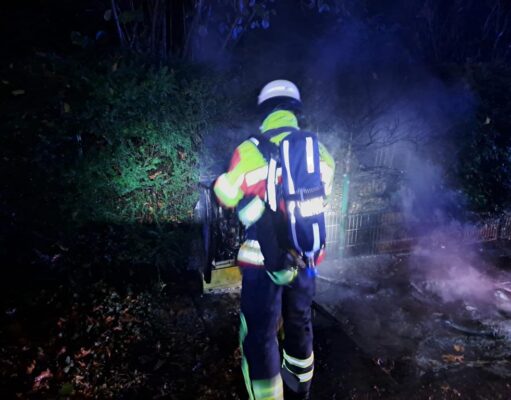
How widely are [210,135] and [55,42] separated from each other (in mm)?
5284

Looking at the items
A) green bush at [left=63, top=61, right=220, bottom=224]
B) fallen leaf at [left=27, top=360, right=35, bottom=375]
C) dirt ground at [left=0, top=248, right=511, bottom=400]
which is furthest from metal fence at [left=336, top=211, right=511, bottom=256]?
fallen leaf at [left=27, top=360, right=35, bottom=375]

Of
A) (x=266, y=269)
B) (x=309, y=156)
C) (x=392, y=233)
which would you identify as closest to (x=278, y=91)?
(x=309, y=156)

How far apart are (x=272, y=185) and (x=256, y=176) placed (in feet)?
0.62

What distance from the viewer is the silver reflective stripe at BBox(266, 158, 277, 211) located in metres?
2.75

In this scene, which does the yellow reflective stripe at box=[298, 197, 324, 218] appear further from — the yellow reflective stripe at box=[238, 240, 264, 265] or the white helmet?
the white helmet

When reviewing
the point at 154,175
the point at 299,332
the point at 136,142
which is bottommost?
the point at 299,332

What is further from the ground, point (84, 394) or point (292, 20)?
point (292, 20)

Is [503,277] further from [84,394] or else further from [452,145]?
[84,394]

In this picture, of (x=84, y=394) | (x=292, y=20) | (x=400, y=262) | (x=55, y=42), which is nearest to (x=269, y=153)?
(x=84, y=394)

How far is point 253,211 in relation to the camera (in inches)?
116

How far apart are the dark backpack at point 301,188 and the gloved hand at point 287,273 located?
137 millimetres

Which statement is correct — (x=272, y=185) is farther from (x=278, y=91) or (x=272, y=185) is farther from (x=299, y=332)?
(x=299, y=332)

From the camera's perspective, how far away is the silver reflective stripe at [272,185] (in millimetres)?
2746

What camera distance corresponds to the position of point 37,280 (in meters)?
4.81
